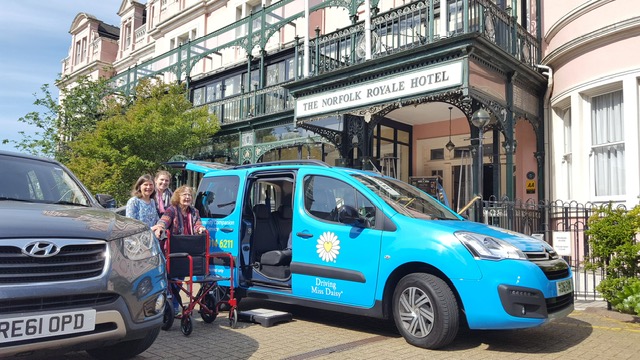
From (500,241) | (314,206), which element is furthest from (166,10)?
(500,241)

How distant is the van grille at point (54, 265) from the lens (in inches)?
125

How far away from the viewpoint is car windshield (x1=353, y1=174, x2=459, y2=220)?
5586 mm

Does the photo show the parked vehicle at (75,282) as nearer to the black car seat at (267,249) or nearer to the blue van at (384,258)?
the blue van at (384,258)

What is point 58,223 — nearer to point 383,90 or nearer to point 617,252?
point 617,252

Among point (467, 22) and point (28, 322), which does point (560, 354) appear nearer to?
point (28, 322)

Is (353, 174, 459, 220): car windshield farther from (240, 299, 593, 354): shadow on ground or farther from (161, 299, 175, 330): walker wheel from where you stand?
(161, 299, 175, 330): walker wheel

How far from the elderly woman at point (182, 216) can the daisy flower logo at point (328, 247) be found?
1.56 meters

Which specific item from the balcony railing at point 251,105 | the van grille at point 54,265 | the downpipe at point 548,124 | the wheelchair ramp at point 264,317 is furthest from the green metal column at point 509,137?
the van grille at point 54,265

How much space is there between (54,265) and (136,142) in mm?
14274

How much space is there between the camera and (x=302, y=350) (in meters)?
4.88

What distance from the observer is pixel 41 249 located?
3.32m

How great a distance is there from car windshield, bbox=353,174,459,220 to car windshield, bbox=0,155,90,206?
308 cm

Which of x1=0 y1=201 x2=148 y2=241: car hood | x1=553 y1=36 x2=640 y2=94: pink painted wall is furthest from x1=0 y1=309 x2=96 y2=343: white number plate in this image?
x1=553 y1=36 x2=640 y2=94: pink painted wall

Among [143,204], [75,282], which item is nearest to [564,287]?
[75,282]
